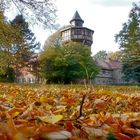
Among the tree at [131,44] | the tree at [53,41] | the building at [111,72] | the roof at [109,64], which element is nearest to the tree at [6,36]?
the tree at [131,44]

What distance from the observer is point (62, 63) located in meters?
55.7

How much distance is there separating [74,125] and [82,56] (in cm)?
5741

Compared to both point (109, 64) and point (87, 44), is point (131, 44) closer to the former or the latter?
point (87, 44)

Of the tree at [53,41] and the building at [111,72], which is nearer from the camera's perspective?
the tree at [53,41]

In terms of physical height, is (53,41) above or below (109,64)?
above

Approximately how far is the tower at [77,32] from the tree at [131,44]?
30962 millimetres

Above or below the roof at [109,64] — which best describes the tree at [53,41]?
above

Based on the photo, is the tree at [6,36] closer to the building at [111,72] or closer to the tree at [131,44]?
the tree at [131,44]

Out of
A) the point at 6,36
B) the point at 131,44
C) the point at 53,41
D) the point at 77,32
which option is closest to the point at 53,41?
the point at 53,41

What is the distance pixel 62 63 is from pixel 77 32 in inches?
1282

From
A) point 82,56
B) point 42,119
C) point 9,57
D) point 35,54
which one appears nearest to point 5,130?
point 42,119

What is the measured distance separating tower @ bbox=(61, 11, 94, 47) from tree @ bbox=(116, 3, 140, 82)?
3096 centimetres

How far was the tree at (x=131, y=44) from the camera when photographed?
166 ft

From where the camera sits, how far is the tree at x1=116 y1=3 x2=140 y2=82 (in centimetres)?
5062
